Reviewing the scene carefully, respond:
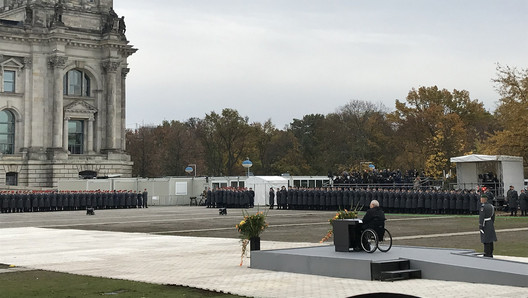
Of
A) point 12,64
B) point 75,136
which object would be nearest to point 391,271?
point 12,64

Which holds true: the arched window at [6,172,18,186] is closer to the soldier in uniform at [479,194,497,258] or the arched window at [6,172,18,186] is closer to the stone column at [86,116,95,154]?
the stone column at [86,116,95,154]

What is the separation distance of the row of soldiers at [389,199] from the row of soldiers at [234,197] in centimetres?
313

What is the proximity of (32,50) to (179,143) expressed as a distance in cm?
2918

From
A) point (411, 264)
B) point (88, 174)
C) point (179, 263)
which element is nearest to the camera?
point (411, 264)

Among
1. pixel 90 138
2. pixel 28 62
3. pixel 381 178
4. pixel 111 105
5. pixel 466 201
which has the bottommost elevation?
pixel 466 201

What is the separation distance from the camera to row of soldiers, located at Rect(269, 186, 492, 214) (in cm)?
4225

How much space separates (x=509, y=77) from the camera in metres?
57.1

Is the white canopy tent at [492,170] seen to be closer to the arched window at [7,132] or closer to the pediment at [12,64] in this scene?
the pediment at [12,64]

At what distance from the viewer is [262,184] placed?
6059cm

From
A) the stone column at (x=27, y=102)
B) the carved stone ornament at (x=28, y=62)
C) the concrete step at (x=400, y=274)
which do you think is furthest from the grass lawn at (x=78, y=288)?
the carved stone ornament at (x=28, y=62)

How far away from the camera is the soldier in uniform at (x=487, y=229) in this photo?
18.1m

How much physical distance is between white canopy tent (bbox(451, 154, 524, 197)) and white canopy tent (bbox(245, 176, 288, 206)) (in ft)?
56.9

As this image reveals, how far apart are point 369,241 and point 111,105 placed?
6711 cm

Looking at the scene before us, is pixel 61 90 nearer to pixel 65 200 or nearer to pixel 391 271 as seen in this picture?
pixel 65 200
